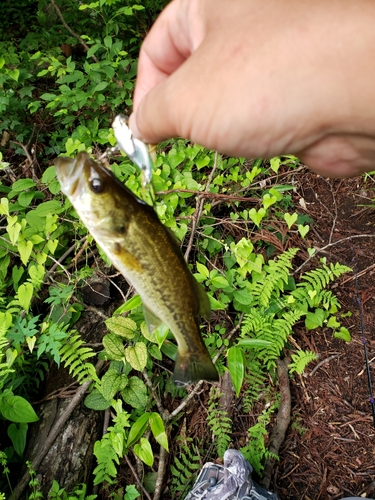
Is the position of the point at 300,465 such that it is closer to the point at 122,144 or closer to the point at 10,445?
the point at 10,445

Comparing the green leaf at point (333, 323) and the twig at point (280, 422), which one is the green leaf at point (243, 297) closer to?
the twig at point (280, 422)

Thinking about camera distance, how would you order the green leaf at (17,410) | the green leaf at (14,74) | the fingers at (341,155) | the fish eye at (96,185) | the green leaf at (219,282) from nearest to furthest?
the fish eye at (96,185), the fingers at (341,155), the green leaf at (17,410), the green leaf at (219,282), the green leaf at (14,74)

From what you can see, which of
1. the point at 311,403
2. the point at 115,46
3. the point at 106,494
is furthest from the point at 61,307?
the point at 115,46

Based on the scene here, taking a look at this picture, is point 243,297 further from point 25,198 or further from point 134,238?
point 25,198

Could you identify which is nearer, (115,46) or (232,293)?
(232,293)

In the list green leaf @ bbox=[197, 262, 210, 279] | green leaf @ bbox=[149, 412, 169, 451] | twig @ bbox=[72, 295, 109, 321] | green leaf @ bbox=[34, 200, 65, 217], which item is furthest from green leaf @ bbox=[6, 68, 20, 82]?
green leaf @ bbox=[149, 412, 169, 451]

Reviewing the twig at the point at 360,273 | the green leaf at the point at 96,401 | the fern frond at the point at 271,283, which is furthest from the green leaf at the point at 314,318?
the green leaf at the point at 96,401
